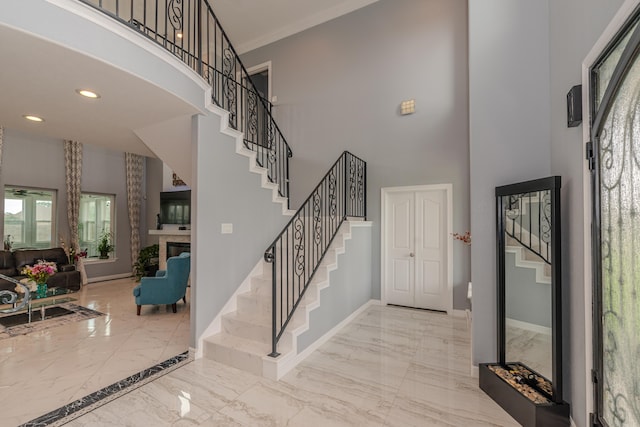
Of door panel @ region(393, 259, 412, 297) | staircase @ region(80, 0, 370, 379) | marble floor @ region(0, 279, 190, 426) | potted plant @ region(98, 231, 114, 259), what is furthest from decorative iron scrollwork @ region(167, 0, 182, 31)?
potted plant @ region(98, 231, 114, 259)

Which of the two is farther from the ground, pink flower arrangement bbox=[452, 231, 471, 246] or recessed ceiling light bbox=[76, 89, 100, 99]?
recessed ceiling light bbox=[76, 89, 100, 99]

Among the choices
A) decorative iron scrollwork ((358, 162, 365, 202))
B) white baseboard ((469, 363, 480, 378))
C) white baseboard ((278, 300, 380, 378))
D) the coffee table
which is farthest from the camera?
decorative iron scrollwork ((358, 162, 365, 202))

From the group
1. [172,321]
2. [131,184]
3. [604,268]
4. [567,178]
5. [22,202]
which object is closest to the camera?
[604,268]

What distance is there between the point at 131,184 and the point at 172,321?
530cm

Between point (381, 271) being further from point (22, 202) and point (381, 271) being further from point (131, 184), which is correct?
point (22, 202)

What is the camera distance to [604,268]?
60.7 inches

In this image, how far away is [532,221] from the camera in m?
2.23

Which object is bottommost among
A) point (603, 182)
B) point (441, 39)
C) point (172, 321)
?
point (172, 321)

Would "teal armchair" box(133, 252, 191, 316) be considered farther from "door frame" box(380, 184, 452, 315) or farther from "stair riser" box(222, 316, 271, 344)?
"door frame" box(380, 184, 452, 315)

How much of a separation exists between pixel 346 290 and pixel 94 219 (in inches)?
284

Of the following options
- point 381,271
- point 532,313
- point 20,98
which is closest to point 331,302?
point 381,271

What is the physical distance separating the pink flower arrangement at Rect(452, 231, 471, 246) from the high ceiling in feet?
14.2

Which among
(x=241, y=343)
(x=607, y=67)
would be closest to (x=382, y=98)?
(x=607, y=67)

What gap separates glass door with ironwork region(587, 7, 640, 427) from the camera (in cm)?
127
